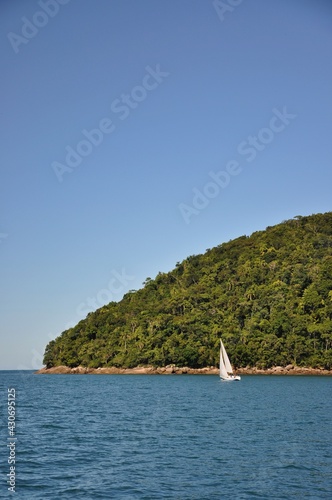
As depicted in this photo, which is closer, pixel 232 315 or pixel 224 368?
pixel 224 368

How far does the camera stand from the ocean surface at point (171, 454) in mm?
21359

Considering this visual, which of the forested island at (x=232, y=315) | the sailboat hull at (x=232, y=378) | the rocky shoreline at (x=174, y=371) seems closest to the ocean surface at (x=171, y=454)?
the sailboat hull at (x=232, y=378)

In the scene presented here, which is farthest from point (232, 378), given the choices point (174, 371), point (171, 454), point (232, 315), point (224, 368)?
point (171, 454)

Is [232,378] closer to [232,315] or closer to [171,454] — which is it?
[232,315]

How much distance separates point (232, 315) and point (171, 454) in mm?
125485

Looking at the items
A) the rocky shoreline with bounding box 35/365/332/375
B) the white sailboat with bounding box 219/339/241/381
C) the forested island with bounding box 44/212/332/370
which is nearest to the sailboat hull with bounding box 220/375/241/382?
the white sailboat with bounding box 219/339/241/381

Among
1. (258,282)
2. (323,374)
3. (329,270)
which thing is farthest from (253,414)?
(258,282)

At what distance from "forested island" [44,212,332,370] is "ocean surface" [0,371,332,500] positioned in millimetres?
83368

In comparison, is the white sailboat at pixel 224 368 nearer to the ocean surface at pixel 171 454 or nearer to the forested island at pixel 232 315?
the forested island at pixel 232 315

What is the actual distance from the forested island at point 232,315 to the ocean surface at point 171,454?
83.4m

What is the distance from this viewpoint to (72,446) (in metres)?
30.6

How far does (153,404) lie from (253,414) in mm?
13575

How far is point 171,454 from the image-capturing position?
1096 inches

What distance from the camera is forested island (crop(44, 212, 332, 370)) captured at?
130 m
